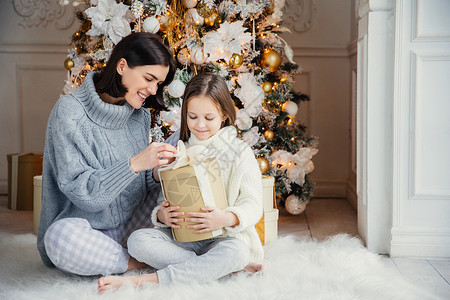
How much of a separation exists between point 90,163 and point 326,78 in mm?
1948

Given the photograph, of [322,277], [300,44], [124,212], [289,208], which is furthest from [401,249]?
[300,44]

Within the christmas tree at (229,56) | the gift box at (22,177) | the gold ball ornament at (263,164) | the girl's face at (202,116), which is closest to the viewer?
the girl's face at (202,116)

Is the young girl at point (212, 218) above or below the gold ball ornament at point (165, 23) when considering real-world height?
below

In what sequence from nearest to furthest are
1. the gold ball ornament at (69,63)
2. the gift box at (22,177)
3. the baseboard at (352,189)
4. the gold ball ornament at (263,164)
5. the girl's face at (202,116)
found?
the girl's face at (202,116) < the gold ball ornament at (263,164) < the gold ball ornament at (69,63) < the gift box at (22,177) < the baseboard at (352,189)

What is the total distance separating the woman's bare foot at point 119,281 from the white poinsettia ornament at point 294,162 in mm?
1163

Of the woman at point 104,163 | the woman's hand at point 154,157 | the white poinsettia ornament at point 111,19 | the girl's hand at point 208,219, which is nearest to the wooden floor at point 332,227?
the girl's hand at point 208,219

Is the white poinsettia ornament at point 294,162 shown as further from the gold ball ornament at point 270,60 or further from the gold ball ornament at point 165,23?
the gold ball ornament at point 165,23

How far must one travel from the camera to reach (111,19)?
2191 mm

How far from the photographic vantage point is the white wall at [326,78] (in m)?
3.12

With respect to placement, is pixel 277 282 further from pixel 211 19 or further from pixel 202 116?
pixel 211 19

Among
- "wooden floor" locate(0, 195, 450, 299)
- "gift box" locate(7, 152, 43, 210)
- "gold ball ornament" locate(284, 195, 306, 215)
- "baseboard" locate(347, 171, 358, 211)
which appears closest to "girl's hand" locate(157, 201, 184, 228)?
"wooden floor" locate(0, 195, 450, 299)

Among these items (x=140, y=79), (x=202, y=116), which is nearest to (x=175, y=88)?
(x=140, y=79)

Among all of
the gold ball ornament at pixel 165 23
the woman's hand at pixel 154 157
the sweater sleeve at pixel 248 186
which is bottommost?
the sweater sleeve at pixel 248 186

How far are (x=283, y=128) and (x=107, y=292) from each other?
1.42 meters
